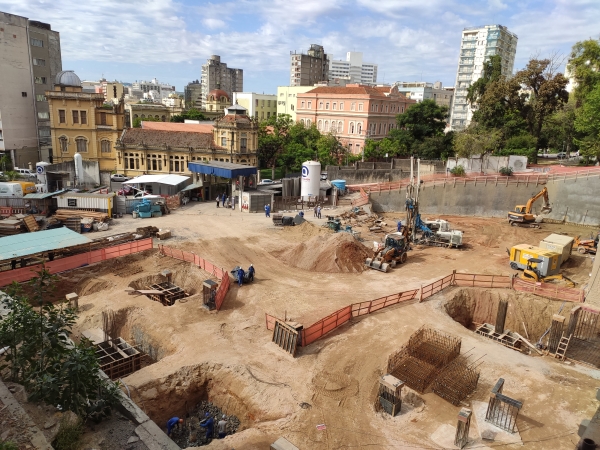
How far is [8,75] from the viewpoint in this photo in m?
55.1

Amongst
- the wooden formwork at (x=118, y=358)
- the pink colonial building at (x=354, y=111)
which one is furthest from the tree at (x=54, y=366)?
Result: the pink colonial building at (x=354, y=111)

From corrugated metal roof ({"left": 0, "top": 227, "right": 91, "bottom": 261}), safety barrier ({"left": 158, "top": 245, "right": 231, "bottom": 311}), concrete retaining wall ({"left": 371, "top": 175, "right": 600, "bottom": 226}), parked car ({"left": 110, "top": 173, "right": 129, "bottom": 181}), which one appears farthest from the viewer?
parked car ({"left": 110, "top": 173, "right": 129, "bottom": 181})

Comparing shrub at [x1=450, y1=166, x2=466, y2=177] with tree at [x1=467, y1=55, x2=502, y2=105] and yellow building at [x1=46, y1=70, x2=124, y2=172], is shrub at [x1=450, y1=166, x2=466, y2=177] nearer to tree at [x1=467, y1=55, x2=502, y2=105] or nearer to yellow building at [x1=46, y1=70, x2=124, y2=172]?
tree at [x1=467, y1=55, x2=502, y2=105]

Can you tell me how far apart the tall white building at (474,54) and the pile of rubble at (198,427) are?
10994 cm

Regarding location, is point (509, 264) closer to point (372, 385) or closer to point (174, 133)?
point (372, 385)

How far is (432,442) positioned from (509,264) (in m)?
19.4

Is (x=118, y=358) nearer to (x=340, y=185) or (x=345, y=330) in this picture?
(x=345, y=330)

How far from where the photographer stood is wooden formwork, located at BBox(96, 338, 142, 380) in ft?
55.5

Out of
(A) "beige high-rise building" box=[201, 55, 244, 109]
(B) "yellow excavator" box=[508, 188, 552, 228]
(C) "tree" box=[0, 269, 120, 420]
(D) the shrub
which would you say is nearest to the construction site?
(C) "tree" box=[0, 269, 120, 420]

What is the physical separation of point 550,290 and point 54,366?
23.9 meters

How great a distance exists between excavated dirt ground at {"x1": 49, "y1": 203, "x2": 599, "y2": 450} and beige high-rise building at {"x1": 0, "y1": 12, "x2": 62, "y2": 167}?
4147 centimetres

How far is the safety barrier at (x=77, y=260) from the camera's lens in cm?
2212

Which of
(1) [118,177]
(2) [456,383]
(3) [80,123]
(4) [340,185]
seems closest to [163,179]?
(1) [118,177]

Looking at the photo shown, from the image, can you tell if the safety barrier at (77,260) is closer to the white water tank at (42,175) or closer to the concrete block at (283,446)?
the concrete block at (283,446)
